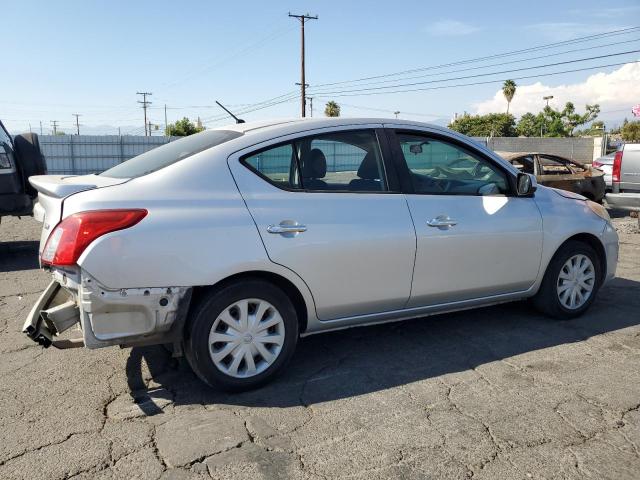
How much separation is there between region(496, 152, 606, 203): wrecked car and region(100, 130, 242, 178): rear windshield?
8985 millimetres

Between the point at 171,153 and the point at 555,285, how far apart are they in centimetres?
326

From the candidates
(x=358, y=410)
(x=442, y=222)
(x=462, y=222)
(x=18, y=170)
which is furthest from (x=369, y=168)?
(x=18, y=170)

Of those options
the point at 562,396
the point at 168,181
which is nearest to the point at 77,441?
the point at 168,181

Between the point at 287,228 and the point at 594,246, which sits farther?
the point at 594,246

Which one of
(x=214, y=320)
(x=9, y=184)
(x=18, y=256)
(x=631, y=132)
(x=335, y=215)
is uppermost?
(x=631, y=132)

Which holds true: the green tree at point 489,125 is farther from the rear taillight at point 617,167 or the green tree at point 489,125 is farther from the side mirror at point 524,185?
the side mirror at point 524,185

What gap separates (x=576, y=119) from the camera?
2542 inches

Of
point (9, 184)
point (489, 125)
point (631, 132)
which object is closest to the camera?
point (9, 184)

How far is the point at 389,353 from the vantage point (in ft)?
13.8

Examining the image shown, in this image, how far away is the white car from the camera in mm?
3188

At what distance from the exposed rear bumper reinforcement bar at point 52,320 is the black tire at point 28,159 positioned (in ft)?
15.0

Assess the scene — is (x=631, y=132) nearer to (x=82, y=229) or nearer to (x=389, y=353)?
(x=389, y=353)

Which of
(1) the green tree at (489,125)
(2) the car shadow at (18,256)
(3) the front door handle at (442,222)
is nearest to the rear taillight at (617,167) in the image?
(3) the front door handle at (442,222)

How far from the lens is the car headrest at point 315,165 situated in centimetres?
378
